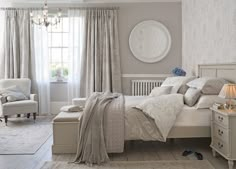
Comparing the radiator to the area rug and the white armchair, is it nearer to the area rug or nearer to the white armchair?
the white armchair

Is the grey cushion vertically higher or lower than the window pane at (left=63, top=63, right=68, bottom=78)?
lower

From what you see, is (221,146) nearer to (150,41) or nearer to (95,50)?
(150,41)

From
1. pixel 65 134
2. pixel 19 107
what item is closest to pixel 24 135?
pixel 19 107

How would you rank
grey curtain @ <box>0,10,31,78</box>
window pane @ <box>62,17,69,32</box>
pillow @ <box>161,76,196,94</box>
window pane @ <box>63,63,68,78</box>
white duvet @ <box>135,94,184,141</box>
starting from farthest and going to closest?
window pane @ <box>63,63,68,78</box>
window pane @ <box>62,17,69,32</box>
grey curtain @ <box>0,10,31,78</box>
pillow @ <box>161,76,196,94</box>
white duvet @ <box>135,94,184,141</box>

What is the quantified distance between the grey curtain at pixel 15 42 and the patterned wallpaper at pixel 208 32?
3.95 metres

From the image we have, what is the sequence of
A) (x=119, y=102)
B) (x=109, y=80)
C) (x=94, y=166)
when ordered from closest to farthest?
1. (x=94, y=166)
2. (x=119, y=102)
3. (x=109, y=80)

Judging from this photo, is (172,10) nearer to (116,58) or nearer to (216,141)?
(116,58)

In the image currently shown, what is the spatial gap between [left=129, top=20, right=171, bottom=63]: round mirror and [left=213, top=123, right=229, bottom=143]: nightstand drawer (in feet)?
12.8

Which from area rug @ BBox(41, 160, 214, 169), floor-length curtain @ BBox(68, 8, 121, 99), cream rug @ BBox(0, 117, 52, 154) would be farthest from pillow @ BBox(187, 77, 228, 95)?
floor-length curtain @ BBox(68, 8, 121, 99)

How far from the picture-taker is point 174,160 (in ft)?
13.6

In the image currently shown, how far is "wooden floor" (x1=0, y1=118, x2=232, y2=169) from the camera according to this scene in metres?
4.04

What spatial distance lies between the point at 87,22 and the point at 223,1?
3782 millimetres

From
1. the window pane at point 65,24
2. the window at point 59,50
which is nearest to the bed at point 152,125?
the window at point 59,50

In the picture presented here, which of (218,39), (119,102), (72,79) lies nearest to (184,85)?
(218,39)
